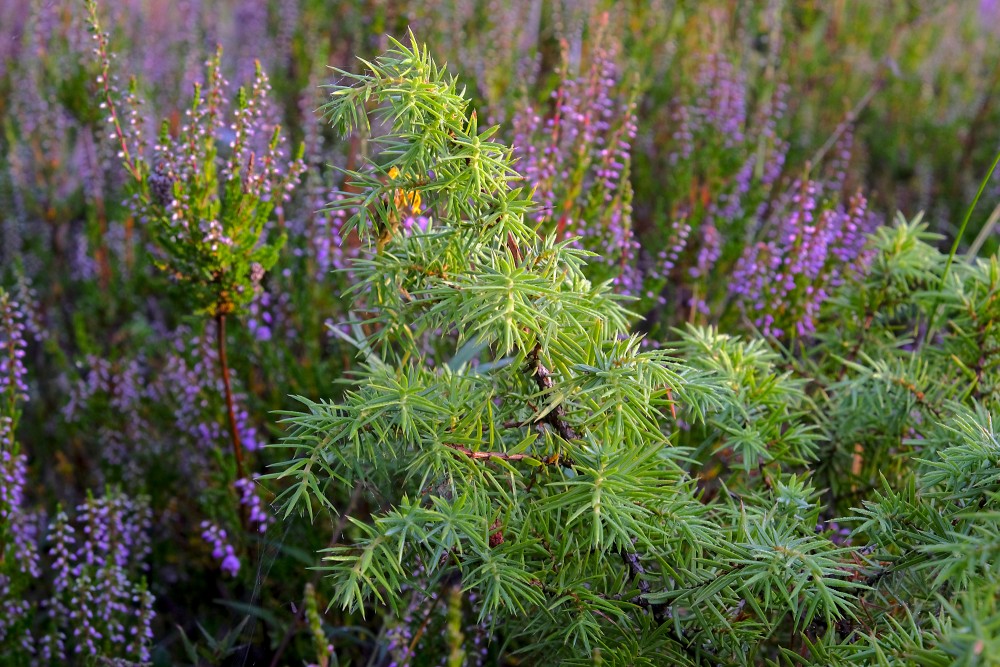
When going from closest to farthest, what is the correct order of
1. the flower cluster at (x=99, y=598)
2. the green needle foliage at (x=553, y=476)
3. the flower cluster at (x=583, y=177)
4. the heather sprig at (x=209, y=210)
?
the green needle foliage at (x=553, y=476)
the heather sprig at (x=209, y=210)
the flower cluster at (x=99, y=598)
the flower cluster at (x=583, y=177)

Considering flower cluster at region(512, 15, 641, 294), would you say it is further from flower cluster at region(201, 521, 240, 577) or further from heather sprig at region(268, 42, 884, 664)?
flower cluster at region(201, 521, 240, 577)

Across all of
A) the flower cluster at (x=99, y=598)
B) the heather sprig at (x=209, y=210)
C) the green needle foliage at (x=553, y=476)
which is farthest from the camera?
the flower cluster at (x=99, y=598)

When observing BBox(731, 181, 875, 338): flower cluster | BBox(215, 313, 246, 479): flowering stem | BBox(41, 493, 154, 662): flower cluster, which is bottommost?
BBox(41, 493, 154, 662): flower cluster

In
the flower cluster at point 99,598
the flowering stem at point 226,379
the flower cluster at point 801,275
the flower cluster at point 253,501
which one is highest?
the flower cluster at point 801,275

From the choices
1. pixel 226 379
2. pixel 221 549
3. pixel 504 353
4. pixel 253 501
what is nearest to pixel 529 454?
pixel 504 353

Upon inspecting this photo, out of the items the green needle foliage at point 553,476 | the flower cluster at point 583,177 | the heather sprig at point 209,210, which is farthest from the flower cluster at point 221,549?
the flower cluster at point 583,177

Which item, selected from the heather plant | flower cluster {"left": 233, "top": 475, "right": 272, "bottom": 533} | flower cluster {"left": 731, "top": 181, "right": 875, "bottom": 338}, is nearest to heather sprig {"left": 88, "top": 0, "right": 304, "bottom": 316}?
the heather plant

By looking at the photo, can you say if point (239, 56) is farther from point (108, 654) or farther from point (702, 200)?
point (108, 654)

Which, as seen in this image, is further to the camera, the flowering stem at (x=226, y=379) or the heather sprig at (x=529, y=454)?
the flowering stem at (x=226, y=379)

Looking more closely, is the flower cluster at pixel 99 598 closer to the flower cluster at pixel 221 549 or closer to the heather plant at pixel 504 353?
the heather plant at pixel 504 353

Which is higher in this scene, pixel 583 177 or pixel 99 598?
pixel 583 177

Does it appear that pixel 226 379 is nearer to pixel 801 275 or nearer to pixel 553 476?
pixel 553 476

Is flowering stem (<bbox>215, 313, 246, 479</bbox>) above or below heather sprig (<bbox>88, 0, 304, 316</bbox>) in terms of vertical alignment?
below

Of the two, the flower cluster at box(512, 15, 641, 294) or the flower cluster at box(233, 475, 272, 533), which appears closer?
the flower cluster at box(233, 475, 272, 533)
